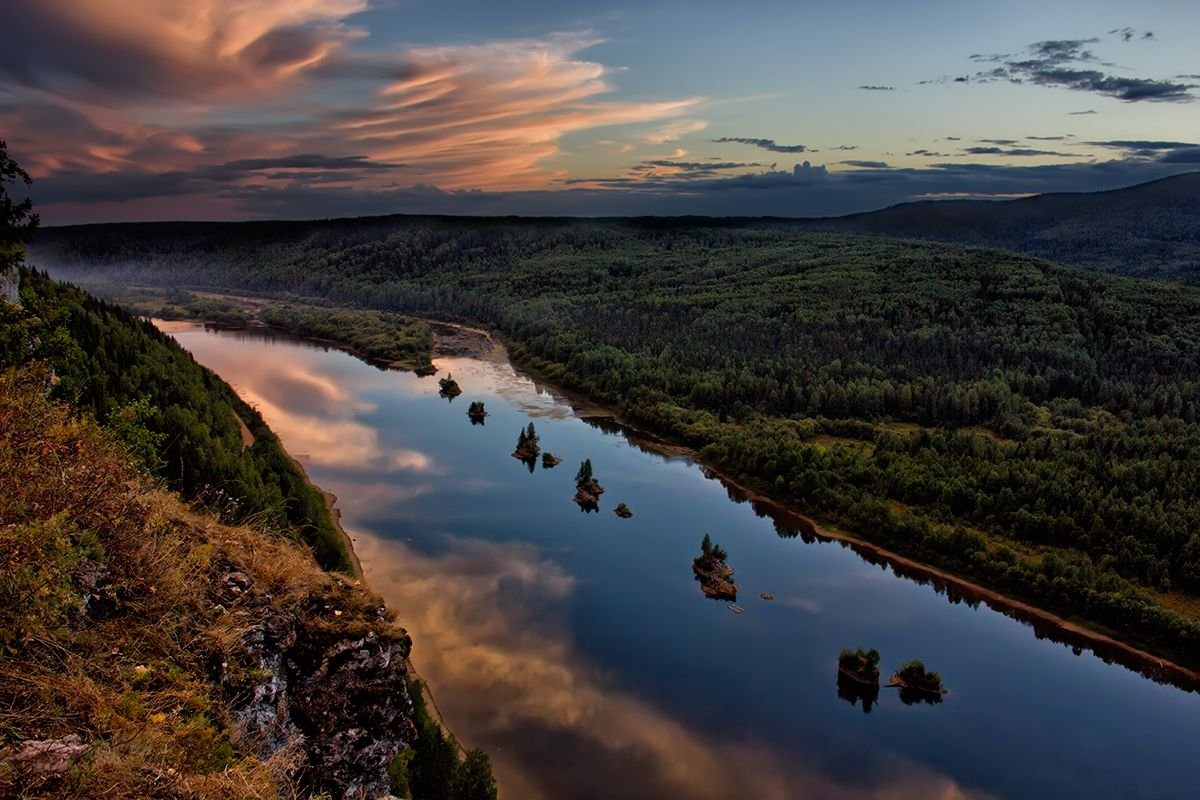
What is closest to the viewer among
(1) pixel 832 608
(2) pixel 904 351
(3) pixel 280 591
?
(3) pixel 280 591

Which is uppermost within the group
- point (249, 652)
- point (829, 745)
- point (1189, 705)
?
point (249, 652)

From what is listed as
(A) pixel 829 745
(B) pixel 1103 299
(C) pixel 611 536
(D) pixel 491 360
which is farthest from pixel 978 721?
(B) pixel 1103 299

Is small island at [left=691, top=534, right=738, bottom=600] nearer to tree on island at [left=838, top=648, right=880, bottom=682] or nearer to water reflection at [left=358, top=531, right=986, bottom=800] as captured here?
tree on island at [left=838, top=648, right=880, bottom=682]

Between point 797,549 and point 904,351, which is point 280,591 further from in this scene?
point 904,351

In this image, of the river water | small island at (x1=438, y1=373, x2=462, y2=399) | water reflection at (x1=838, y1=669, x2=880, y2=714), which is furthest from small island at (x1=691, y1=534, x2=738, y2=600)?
small island at (x1=438, y1=373, x2=462, y2=399)

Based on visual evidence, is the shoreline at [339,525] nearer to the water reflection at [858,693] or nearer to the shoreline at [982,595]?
the shoreline at [982,595]

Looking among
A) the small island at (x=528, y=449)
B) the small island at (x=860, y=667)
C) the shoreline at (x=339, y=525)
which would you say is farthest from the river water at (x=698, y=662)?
the small island at (x=528, y=449)

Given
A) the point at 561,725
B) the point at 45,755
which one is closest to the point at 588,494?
the point at 561,725
